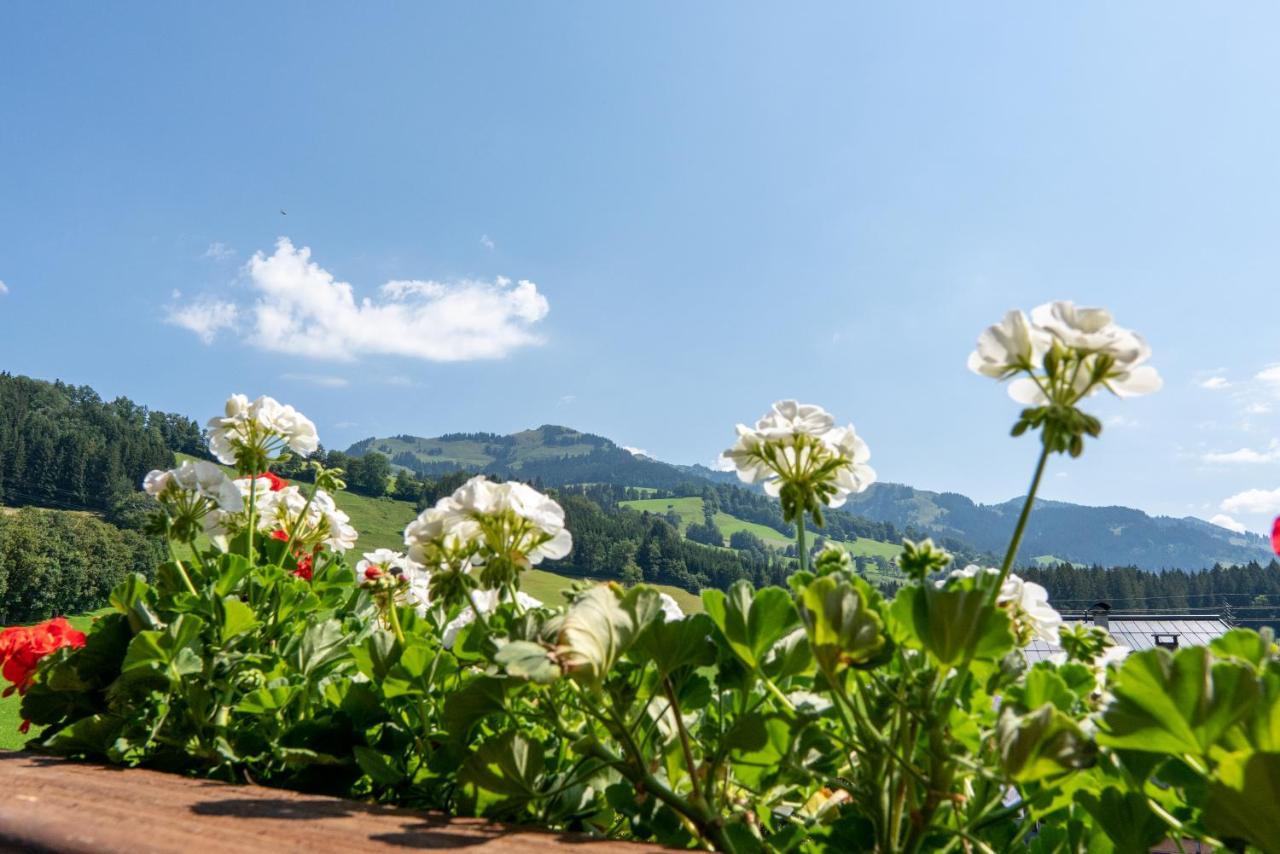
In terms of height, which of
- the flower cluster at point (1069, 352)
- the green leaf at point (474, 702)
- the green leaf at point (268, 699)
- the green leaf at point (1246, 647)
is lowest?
the green leaf at point (268, 699)

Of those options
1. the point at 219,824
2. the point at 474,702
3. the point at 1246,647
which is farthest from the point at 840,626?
the point at 219,824

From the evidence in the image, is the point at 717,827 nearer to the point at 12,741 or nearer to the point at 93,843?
the point at 93,843

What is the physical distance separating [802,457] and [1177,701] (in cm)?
55

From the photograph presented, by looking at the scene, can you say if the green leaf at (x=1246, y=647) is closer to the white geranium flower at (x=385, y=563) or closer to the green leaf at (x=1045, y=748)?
the green leaf at (x=1045, y=748)

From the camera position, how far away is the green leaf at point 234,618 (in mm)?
1438

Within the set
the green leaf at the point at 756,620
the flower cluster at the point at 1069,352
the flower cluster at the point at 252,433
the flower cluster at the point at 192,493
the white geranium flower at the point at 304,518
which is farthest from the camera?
the white geranium flower at the point at 304,518

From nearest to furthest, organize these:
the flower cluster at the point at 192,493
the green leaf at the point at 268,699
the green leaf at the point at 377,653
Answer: the green leaf at the point at 377,653, the green leaf at the point at 268,699, the flower cluster at the point at 192,493

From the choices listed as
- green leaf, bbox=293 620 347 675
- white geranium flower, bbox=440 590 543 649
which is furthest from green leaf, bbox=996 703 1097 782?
green leaf, bbox=293 620 347 675

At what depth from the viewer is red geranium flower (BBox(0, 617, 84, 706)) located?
2.17 metres

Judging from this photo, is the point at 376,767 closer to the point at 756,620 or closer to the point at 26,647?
the point at 756,620

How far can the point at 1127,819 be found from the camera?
2.60ft

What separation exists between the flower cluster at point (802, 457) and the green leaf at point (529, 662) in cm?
40

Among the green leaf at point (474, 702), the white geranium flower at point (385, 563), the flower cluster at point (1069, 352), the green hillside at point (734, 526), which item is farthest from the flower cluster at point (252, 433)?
the green hillside at point (734, 526)

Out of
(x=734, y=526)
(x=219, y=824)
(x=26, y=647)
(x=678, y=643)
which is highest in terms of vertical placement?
(x=734, y=526)
